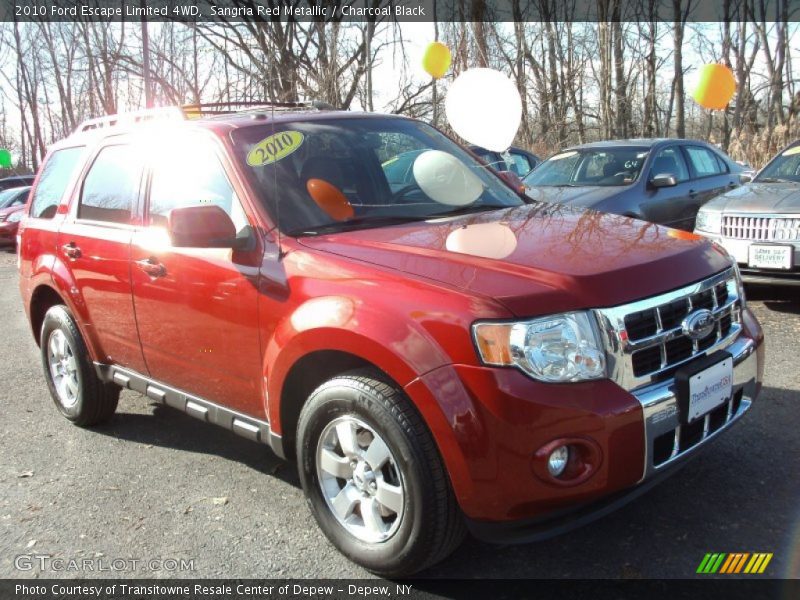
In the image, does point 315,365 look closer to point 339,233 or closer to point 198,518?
point 339,233

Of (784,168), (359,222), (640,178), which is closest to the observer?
(359,222)

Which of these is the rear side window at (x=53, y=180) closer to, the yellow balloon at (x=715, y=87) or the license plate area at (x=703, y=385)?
the license plate area at (x=703, y=385)

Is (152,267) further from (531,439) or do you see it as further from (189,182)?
(531,439)

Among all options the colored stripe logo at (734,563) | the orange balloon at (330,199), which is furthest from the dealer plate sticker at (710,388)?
the orange balloon at (330,199)

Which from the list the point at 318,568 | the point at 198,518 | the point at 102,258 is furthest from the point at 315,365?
the point at 102,258

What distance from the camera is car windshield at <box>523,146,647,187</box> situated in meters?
8.59

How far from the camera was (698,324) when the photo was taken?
8.85 ft

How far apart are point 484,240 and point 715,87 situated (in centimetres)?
1068

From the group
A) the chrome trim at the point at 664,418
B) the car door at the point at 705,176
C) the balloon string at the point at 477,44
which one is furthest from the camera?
the balloon string at the point at 477,44

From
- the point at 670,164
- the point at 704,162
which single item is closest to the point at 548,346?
the point at 670,164

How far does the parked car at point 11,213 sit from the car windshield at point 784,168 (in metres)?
15.0

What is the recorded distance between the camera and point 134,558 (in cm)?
311

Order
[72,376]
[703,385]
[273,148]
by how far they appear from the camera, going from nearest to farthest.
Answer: [703,385], [273,148], [72,376]

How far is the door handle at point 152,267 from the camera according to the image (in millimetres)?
3588
